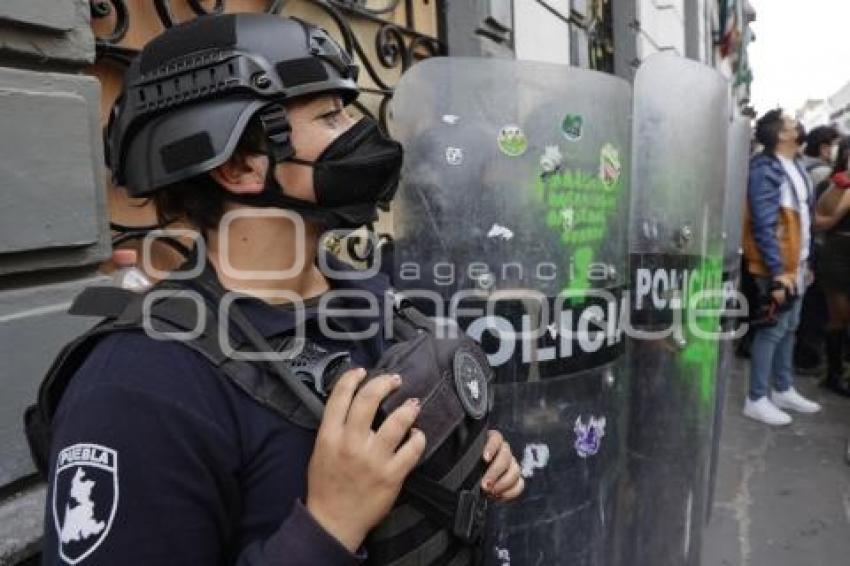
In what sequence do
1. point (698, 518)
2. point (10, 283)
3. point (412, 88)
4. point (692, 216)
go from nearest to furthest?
point (10, 283) → point (412, 88) → point (692, 216) → point (698, 518)

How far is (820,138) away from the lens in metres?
6.86

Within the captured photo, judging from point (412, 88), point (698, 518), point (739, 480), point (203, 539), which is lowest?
point (739, 480)

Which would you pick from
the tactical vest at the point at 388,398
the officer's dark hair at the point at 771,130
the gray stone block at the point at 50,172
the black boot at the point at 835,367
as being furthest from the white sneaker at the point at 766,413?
the gray stone block at the point at 50,172

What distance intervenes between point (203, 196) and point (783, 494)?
416cm

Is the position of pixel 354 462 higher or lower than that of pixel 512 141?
lower

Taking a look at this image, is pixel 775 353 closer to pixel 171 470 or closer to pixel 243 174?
pixel 243 174

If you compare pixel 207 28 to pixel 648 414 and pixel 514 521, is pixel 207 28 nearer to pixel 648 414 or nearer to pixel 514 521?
pixel 514 521

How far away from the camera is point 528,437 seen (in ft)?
6.72

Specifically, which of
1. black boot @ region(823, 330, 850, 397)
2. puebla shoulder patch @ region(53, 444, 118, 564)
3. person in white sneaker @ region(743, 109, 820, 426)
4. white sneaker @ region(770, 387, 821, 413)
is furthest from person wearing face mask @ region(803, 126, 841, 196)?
puebla shoulder patch @ region(53, 444, 118, 564)

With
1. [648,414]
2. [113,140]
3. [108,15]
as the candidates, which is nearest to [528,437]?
[648,414]

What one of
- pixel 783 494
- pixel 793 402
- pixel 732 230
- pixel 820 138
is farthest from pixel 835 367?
pixel 732 230

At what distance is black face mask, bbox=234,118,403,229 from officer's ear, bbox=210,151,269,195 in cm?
1

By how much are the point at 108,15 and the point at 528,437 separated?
1.78 meters

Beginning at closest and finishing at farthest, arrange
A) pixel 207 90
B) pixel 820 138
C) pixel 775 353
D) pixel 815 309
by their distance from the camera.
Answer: pixel 207 90, pixel 775 353, pixel 815 309, pixel 820 138
